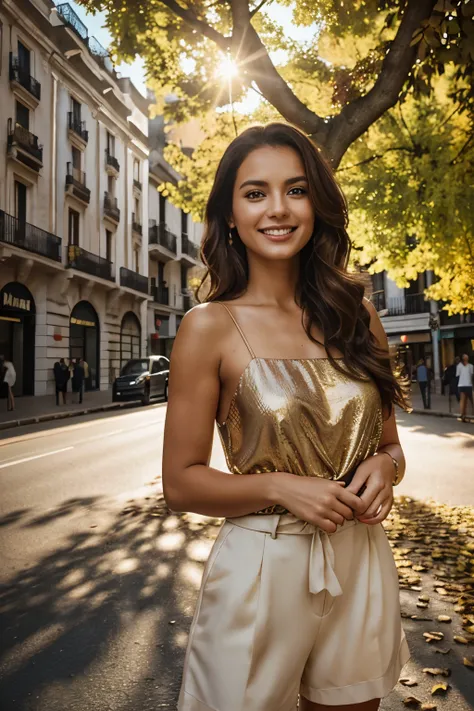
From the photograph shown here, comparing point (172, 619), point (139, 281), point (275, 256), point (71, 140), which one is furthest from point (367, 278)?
point (139, 281)

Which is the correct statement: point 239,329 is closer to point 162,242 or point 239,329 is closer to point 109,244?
point 109,244

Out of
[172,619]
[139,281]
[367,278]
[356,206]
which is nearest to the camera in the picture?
[367,278]

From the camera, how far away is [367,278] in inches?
→ 68.6

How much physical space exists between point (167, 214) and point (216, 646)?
41.8m

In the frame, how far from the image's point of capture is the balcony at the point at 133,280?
105 ft

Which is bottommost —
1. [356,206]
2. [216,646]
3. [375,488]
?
[216,646]

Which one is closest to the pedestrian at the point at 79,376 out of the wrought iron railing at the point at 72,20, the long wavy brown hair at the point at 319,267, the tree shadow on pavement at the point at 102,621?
the wrought iron railing at the point at 72,20

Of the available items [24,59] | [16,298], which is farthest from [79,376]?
[24,59]

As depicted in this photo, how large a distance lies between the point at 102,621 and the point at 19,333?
21948 millimetres

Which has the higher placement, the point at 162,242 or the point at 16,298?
the point at 162,242

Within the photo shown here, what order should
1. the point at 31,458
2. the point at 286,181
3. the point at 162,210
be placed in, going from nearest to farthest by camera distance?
the point at 286,181 → the point at 31,458 → the point at 162,210

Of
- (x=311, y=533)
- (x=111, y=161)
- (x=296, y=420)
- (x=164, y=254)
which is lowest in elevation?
(x=311, y=533)

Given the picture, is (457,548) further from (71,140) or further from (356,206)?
(71,140)

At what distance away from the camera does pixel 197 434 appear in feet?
4.44
